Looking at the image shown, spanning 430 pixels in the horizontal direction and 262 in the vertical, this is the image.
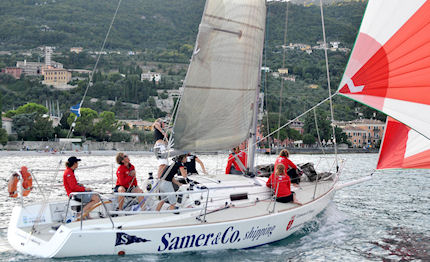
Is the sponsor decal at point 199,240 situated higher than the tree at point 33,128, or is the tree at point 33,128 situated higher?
the tree at point 33,128

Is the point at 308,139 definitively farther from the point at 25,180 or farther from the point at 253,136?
the point at 25,180

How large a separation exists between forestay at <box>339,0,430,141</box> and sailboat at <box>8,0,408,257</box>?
0.67 ft

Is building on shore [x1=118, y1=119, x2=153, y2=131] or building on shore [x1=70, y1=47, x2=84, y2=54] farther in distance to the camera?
building on shore [x1=70, y1=47, x2=84, y2=54]

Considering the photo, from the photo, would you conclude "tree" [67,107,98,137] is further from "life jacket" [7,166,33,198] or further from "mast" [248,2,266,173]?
"life jacket" [7,166,33,198]

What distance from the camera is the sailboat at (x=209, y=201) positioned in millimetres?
7086

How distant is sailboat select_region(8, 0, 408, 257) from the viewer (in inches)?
279

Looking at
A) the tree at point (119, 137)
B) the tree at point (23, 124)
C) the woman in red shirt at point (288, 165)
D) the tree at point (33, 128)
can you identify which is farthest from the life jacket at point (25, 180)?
the tree at point (119, 137)

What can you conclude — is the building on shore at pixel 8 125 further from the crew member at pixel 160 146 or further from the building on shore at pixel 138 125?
the crew member at pixel 160 146

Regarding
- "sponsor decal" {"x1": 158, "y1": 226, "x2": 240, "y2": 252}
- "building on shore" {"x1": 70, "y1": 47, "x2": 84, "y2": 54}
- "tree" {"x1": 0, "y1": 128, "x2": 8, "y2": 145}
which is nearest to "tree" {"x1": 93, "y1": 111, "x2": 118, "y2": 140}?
"tree" {"x1": 0, "y1": 128, "x2": 8, "y2": 145}

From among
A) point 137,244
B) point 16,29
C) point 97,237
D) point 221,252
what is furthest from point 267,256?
point 16,29

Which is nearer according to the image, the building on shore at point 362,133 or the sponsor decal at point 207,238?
the sponsor decal at point 207,238

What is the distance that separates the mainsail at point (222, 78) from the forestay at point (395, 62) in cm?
222

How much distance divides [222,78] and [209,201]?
231 centimetres

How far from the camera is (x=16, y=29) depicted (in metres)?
195
